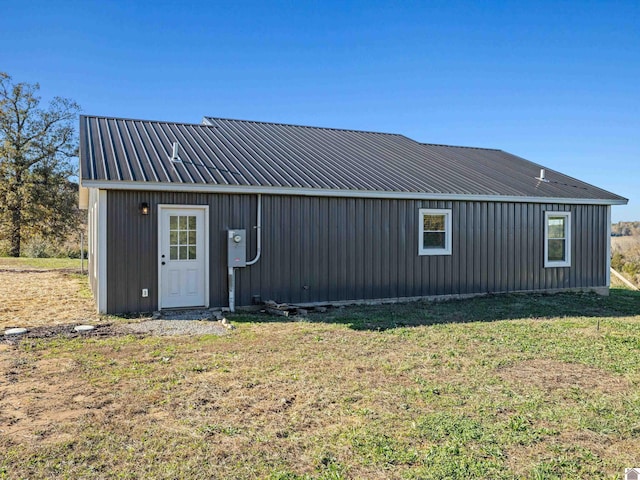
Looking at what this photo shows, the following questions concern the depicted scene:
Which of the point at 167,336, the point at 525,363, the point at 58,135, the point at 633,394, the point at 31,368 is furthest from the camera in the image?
the point at 58,135

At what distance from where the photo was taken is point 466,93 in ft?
49.2

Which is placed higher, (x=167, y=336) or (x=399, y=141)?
(x=399, y=141)

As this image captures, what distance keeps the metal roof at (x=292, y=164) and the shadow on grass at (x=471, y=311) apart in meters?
2.34

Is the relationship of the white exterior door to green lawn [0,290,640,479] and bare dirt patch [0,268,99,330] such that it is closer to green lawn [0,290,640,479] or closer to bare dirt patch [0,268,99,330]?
bare dirt patch [0,268,99,330]

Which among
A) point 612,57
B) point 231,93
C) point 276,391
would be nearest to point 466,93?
point 612,57

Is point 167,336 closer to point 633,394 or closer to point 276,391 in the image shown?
point 276,391

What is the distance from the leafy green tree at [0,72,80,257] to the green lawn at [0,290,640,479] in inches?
730

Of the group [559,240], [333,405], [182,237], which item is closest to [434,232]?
[559,240]

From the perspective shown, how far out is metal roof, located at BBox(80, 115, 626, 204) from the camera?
834 cm

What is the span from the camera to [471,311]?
8.95 metres

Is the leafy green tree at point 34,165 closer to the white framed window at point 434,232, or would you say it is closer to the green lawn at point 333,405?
the green lawn at point 333,405

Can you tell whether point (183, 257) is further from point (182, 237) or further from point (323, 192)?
point (323, 192)

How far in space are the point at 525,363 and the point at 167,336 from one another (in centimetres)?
476

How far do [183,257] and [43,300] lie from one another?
3.65 m
